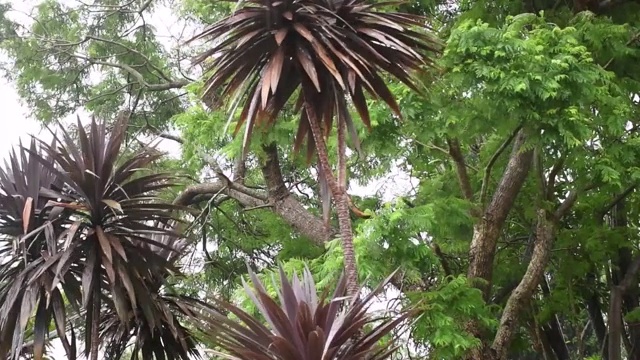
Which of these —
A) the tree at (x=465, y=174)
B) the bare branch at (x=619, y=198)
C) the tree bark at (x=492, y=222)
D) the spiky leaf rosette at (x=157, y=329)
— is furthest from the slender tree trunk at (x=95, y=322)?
the bare branch at (x=619, y=198)

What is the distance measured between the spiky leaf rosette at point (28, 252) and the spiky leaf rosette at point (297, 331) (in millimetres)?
1529

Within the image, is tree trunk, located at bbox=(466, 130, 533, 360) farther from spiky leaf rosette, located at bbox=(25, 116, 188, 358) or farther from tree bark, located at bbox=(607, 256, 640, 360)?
spiky leaf rosette, located at bbox=(25, 116, 188, 358)

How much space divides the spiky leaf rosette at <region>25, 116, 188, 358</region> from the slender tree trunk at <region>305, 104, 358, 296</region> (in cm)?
133

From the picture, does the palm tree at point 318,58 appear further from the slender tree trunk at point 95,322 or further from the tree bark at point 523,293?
the tree bark at point 523,293

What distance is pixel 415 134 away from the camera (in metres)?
4.93

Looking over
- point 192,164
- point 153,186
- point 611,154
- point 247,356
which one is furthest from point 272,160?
point 247,356

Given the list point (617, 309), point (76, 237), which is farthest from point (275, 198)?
point (617, 309)

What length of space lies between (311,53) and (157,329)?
8.17 feet

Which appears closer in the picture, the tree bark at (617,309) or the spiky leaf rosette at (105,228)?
the spiky leaf rosette at (105,228)

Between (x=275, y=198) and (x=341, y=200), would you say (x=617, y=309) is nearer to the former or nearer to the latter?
(x=275, y=198)

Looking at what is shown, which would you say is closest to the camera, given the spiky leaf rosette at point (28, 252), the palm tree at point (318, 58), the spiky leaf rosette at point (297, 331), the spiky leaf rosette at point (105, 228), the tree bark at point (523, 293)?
the spiky leaf rosette at point (297, 331)

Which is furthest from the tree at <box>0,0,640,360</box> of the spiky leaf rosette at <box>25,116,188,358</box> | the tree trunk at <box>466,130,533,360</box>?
the spiky leaf rosette at <box>25,116,188,358</box>

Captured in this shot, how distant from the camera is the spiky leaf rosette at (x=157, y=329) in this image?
16.1 ft

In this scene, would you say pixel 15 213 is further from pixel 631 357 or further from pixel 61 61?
pixel 631 357
